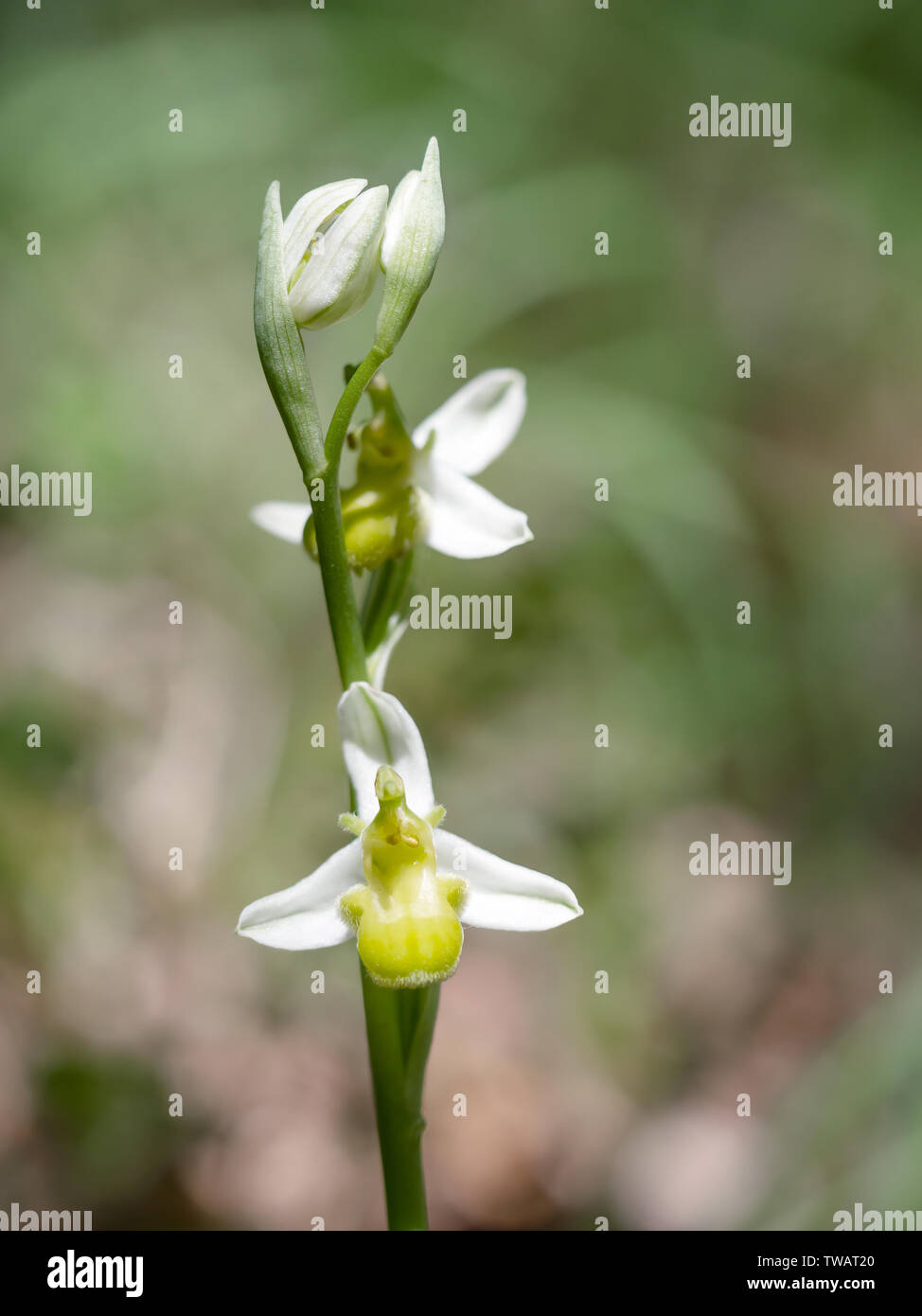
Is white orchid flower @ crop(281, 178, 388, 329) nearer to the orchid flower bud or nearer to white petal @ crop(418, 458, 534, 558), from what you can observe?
the orchid flower bud

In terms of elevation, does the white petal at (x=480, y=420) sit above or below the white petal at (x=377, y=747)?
above

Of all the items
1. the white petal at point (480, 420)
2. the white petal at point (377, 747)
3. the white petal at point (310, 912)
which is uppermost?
the white petal at point (480, 420)

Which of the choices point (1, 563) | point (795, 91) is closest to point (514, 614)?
point (1, 563)

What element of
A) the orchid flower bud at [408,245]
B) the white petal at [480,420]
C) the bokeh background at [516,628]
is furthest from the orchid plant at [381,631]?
the bokeh background at [516,628]

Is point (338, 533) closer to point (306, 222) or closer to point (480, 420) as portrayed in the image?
point (306, 222)

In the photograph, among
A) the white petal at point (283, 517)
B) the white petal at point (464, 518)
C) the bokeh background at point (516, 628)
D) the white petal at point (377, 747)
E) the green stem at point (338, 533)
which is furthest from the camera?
the bokeh background at point (516, 628)

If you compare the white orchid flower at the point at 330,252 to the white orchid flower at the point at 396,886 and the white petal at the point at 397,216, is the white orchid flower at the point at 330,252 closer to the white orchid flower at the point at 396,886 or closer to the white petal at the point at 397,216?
the white petal at the point at 397,216

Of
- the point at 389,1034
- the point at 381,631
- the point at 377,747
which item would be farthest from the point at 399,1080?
the point at 381,631
